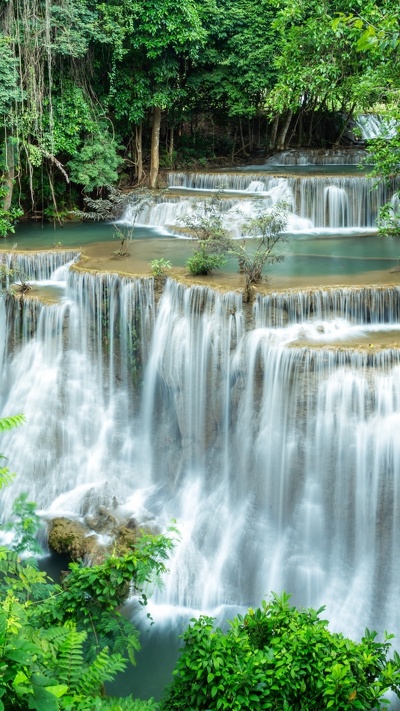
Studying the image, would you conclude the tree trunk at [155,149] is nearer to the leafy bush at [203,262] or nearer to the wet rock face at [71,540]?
the leafy bush at [203,262]

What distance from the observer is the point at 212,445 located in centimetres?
1045

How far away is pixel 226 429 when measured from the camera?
10336 mm

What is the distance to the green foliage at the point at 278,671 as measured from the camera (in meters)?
5.18

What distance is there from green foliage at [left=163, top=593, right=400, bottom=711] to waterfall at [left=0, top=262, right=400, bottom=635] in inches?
131

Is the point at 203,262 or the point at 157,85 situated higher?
the point at 157,85

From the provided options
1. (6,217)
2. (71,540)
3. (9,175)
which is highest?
(9,175)

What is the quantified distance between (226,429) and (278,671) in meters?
5.24

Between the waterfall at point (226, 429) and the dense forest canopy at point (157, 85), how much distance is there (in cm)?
305

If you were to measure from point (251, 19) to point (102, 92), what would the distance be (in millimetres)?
4605

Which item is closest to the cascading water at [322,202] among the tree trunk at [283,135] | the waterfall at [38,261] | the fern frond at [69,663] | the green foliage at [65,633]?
the waterfall at [38,261]

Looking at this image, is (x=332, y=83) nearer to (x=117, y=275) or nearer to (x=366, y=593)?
(x=117, y=275)

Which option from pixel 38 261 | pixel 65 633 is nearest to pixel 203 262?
pixel 38 261

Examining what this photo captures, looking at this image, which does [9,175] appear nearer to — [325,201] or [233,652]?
[325,201]

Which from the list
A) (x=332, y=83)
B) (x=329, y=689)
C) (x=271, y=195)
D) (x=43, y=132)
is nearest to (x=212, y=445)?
(x=329, y=689)
